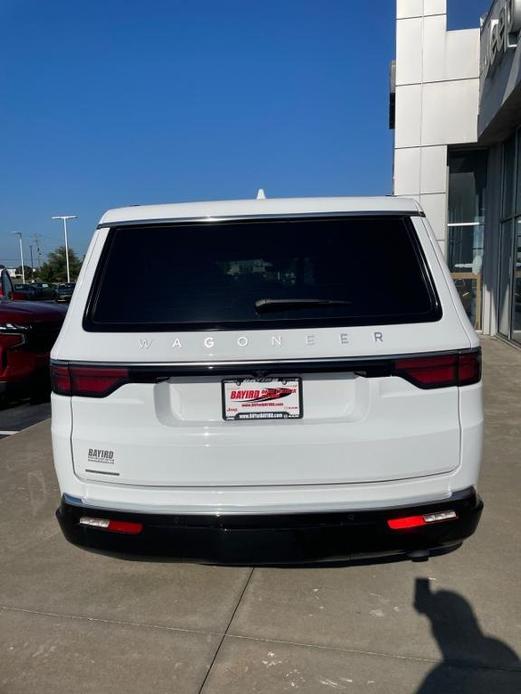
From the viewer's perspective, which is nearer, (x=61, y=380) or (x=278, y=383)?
(x=278, y=383)

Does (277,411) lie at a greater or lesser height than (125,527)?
greater

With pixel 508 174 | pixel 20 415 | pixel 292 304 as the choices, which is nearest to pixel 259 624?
pixel 292 304

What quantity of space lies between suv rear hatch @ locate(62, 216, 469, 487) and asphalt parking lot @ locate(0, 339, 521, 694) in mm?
784

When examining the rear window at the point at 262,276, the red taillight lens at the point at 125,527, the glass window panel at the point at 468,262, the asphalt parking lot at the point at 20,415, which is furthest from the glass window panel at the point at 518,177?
the red taillight lens at the point at 125,527

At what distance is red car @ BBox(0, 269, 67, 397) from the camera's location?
21.2 feet

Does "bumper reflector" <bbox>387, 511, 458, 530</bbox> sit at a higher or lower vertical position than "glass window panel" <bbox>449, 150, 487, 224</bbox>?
lower

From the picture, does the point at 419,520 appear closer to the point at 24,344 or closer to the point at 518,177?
the point at 24,344

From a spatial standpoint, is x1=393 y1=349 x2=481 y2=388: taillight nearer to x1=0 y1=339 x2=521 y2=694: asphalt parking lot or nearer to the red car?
x1=0 y1=339 x2=521 y2=694: asphalt parking lot

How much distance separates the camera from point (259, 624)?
108 inches

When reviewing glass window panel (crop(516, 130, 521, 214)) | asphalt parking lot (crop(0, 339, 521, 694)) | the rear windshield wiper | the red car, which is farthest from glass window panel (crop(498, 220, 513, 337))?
the rear windshield wiper

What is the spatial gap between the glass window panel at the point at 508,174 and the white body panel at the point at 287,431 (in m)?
11.4

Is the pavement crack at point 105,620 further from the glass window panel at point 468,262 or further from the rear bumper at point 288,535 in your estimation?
the glass window panel at point 468,262

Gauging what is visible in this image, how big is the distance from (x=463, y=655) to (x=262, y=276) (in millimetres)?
1830

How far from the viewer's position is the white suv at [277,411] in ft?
7.75
